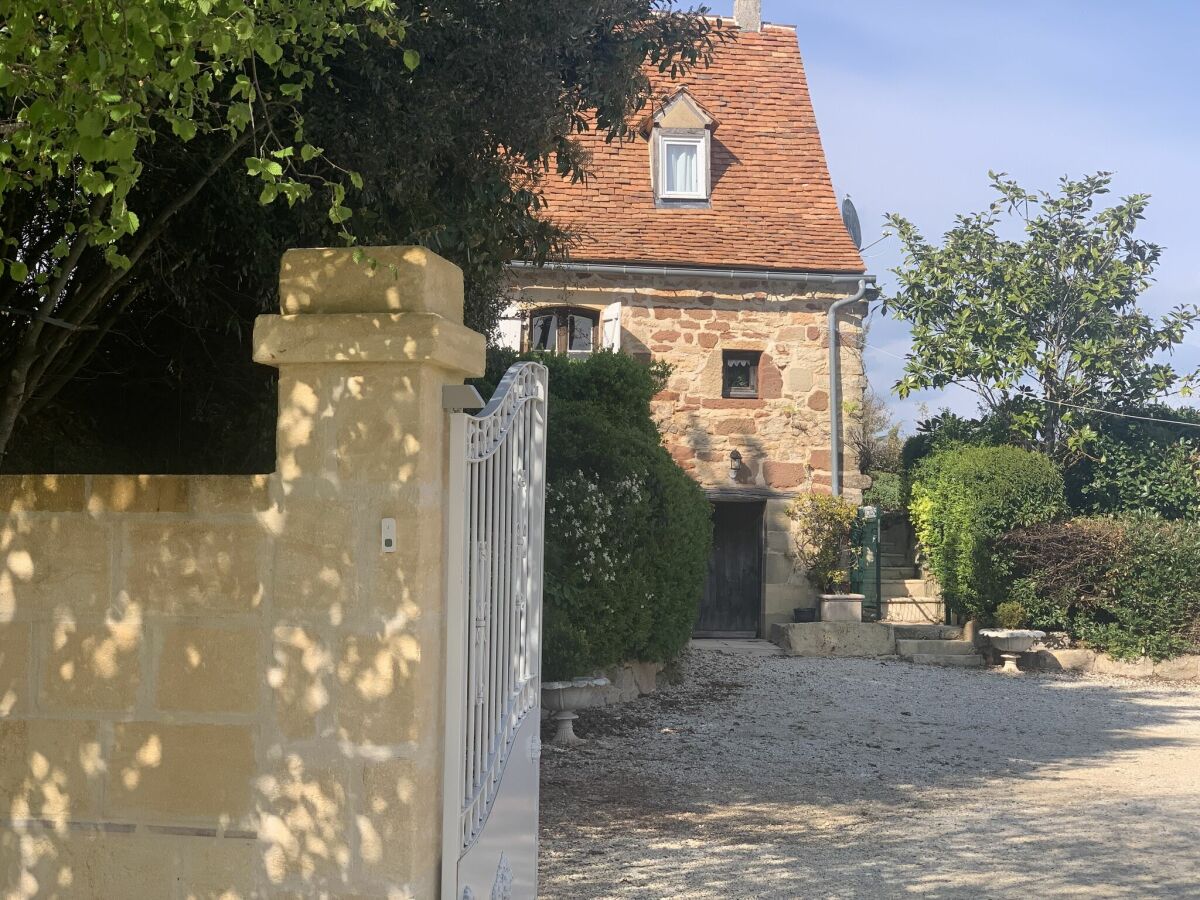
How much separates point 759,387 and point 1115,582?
5153 mm

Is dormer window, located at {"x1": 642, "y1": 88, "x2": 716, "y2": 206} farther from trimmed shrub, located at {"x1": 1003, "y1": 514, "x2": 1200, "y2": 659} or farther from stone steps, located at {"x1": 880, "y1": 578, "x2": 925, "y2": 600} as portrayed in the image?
trimmed shrub, located at {"x1": 1003, "y1": 514, "x2": 1200, "y2": 659}

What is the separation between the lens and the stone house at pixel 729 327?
16953mm

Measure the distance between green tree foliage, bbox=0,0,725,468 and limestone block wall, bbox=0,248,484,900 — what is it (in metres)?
0.47

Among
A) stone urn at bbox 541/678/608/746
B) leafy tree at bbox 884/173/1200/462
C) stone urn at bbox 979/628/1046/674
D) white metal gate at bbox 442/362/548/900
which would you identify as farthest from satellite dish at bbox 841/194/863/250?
white metal gate at bbox 442/362/548/900

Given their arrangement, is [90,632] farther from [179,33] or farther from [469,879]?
[179,33]

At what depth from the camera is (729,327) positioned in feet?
56.6

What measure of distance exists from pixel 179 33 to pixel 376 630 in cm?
170

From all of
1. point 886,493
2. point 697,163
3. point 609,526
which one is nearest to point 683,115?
point 697,163

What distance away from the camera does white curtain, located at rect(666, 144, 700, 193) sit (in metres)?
18.0

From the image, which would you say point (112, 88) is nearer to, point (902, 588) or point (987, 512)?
point (987, 512)

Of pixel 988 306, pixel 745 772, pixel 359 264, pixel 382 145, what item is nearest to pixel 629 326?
Result: pixel 988 306

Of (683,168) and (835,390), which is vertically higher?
(683,168)

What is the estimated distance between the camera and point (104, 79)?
10.2 feet

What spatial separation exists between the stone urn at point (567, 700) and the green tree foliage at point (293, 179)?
12.2 ft
